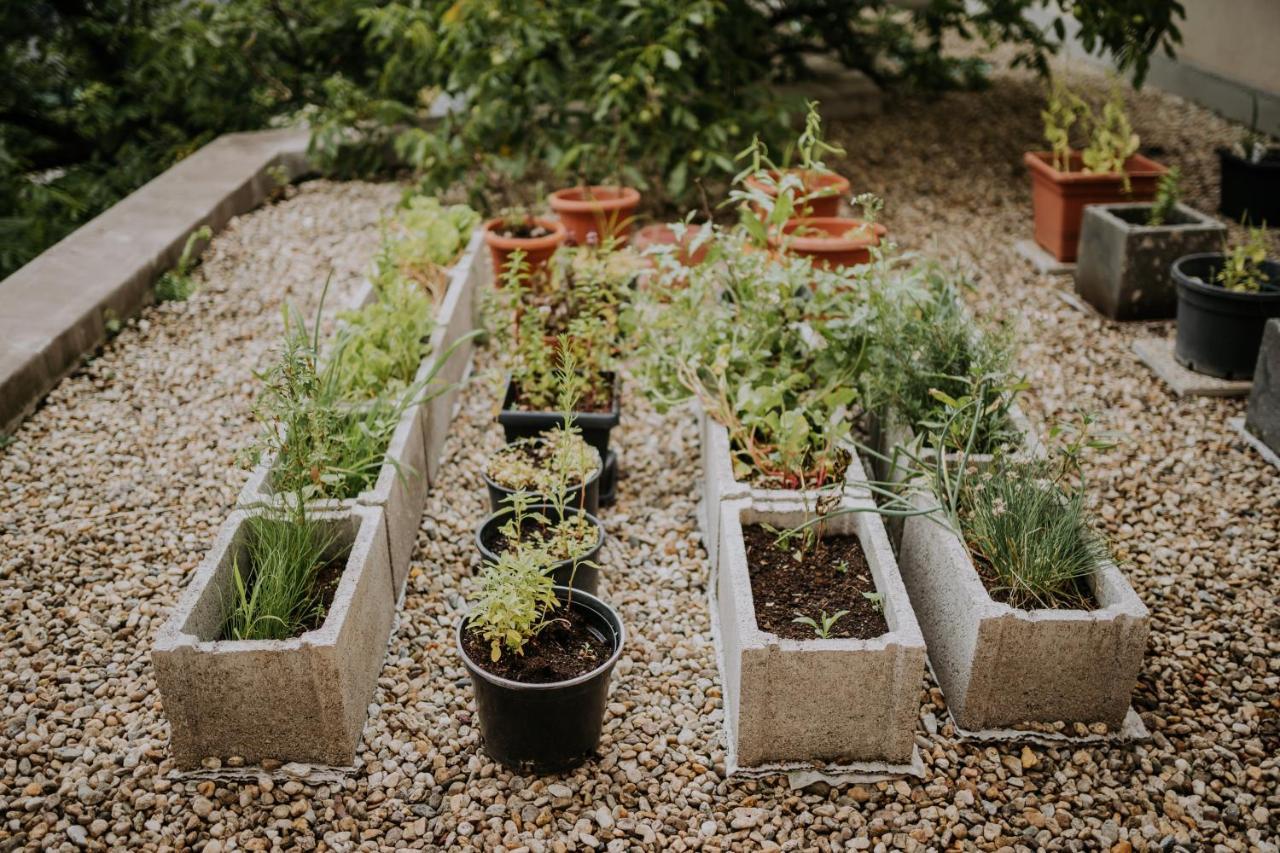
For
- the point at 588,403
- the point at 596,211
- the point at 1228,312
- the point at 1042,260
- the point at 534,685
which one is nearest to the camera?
the point at 534,685

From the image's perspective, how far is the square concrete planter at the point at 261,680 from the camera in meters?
2.38

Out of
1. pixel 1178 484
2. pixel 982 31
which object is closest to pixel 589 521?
pixel 1178 484

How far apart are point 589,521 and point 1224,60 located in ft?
20.9

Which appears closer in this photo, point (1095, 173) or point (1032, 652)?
point (1032, 652)

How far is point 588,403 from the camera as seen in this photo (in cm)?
364

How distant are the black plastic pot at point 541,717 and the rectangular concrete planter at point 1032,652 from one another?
32.7 inches

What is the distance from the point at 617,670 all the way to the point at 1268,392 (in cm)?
250

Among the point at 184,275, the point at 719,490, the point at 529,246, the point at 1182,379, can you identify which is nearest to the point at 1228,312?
the point at 1182,379

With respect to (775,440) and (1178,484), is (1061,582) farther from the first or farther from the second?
(1178,484)

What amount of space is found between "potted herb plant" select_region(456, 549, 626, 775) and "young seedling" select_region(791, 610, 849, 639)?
1.44 feet

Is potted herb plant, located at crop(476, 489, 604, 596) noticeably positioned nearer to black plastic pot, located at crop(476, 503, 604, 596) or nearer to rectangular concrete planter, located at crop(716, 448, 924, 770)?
black plastic pot, located at crop(476, 503, 604, 596)

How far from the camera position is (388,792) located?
250 centimetres

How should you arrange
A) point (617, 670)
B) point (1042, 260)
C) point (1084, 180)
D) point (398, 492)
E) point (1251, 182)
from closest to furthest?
point (617, 670) < point (398, 492) < point (1084, 180) < point (1042, 260) < point (1251, 182)

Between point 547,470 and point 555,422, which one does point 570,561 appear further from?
point 555,422
